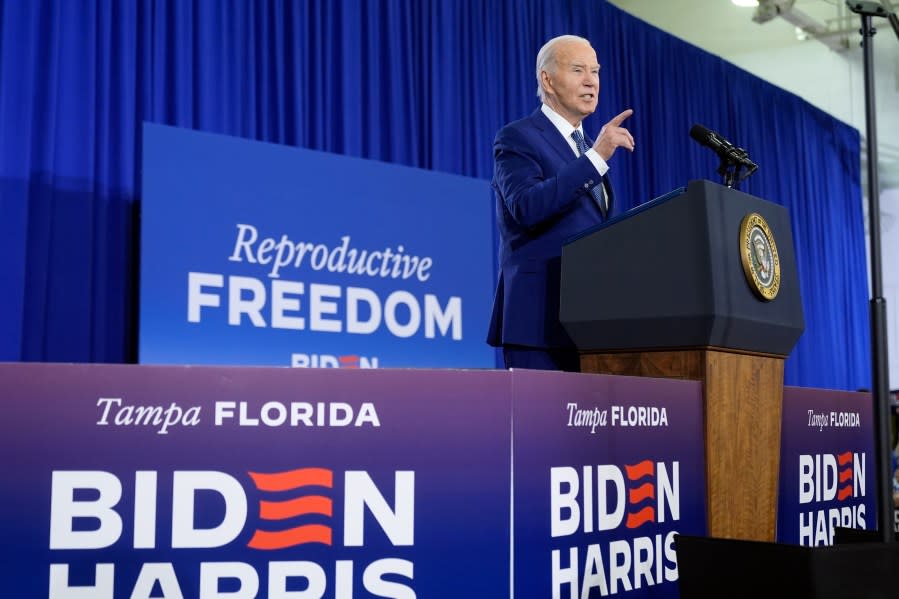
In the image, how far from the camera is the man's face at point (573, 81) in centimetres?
203

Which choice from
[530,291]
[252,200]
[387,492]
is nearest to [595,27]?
[252,200]

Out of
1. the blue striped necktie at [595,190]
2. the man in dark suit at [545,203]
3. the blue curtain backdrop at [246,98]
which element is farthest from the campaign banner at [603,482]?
the blue curtain backdrop at [246,98]

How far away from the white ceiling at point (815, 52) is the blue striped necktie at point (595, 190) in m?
6.72

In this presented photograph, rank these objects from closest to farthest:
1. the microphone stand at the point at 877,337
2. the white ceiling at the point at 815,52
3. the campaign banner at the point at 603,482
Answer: the campaign banner at the point at 603,482 → the microphone stand at the point at 877,337 → the white ceiling at the point at 815,52

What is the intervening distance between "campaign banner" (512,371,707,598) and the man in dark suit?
37 centimetres

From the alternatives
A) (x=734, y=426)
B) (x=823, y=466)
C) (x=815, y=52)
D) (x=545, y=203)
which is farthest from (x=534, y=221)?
(x=815, y=52)

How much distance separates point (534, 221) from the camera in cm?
181

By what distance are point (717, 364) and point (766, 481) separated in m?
0.22

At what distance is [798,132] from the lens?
28.2ft

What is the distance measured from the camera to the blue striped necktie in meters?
1.98

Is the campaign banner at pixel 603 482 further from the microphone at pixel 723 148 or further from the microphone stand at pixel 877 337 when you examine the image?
the microphone at pixel 723 148

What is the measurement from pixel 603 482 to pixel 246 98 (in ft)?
11.0

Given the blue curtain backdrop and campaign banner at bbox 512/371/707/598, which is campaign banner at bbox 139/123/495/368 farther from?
campaign banner at bbox 512/371/707/598

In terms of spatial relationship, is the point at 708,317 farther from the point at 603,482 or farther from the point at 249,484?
the point at 249,484
